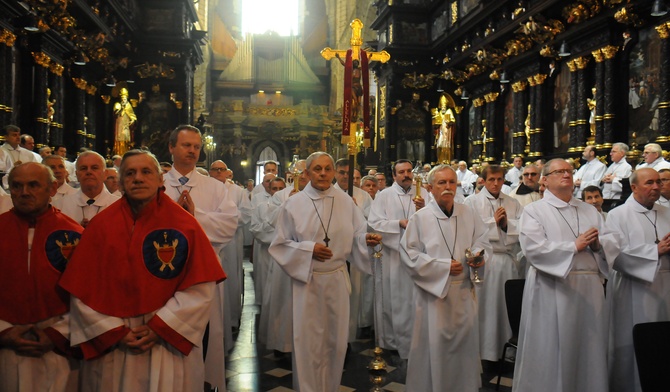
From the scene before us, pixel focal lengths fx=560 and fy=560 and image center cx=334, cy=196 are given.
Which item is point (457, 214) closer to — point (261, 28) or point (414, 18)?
point (414, 18)

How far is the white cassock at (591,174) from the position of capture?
11.8 metres

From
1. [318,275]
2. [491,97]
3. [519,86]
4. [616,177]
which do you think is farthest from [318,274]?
[491,97]

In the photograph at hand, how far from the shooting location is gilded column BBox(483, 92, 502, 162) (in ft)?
62.5

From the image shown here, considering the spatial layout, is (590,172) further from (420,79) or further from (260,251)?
(420,79)

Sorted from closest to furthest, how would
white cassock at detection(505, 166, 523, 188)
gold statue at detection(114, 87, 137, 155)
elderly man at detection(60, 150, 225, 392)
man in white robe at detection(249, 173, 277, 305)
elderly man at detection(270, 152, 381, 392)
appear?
elderly man at detection(60, 150, 225, 392), elderly man at detection(270, 152, 381, 392), man in white robe at detection(249, 173, 277, 305), white cassock at detection(505, 166, 523, 188), gold statue at detection(114, 87, 137, 155)

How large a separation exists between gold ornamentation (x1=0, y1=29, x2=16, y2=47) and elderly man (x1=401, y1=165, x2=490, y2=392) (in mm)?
10766

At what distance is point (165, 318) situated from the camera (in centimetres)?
308

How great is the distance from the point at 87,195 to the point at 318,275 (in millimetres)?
2111

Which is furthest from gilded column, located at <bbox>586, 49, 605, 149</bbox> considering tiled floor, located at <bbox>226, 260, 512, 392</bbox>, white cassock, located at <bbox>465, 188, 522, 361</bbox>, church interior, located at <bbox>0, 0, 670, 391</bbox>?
tiled floor, located at <bbox>226, 260, 512, 392</bbox>

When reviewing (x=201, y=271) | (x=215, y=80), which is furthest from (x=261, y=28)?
(x=201, y=271)

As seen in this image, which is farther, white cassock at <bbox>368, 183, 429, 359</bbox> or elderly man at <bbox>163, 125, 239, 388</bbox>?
white cassock at <bbox>368, 183, 429, 359</bbox>

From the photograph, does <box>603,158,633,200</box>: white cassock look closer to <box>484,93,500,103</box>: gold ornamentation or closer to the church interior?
the church interior

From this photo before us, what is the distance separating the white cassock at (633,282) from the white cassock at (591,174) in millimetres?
6988

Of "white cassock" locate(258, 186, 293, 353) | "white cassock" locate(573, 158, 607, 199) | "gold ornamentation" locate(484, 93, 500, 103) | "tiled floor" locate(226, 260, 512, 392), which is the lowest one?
"tiled floor" locate(226, 260, 512, 392)
